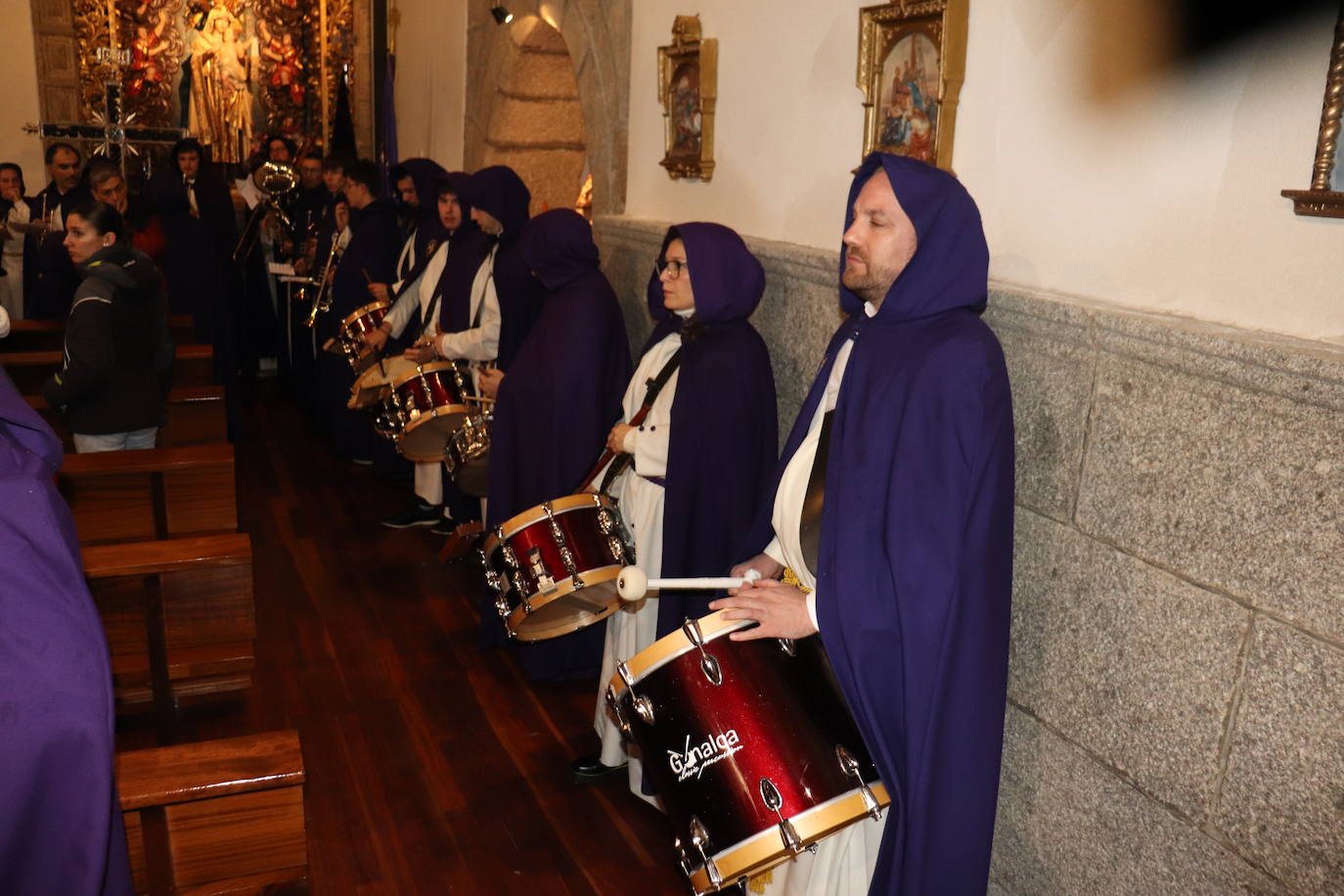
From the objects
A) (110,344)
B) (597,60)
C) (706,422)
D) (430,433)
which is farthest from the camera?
(597,60)

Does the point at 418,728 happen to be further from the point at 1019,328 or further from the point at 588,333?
the point at 1019,328

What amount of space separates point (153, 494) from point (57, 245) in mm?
3204

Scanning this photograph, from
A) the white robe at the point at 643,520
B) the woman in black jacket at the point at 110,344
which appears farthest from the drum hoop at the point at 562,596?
Result: the woman in black jacket at the point at 110,344

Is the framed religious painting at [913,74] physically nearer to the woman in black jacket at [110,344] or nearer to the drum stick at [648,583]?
the drum stick at [648,583]

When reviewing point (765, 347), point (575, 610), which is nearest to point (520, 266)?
point (765, 347)

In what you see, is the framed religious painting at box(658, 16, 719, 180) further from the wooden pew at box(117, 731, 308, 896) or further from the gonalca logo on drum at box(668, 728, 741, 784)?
the wooden pew at box(117, 731, 308, 896)

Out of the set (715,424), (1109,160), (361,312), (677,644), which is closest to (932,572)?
(677,644)

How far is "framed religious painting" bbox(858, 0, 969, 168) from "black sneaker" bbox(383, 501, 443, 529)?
3.93m

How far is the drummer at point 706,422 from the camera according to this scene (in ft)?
11.4

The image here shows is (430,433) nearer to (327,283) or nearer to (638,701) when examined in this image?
(638,701)

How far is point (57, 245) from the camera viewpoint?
6512mm

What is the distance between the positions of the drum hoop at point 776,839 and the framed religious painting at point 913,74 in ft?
5.60

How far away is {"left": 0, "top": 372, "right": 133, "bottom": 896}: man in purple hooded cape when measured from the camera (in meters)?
1.82

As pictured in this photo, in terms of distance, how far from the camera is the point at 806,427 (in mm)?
2740
